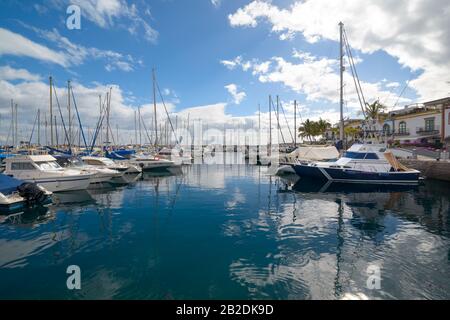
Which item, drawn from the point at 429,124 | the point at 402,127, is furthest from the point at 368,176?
the point at 402,127

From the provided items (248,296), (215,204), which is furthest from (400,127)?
(248,296)

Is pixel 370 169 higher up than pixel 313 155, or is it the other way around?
pixel 313 155

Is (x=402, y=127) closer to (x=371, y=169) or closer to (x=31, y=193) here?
(x=371, y=169)

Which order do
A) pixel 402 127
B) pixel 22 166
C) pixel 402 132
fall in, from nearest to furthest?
pixel 22 166 < pixel 402 132 < pixel 402 127

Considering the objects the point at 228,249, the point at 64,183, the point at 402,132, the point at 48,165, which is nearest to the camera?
the point at 228,249

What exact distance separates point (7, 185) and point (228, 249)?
57.7 feet

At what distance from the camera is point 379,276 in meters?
8.05

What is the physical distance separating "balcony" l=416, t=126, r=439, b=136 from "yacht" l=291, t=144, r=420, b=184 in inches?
1251

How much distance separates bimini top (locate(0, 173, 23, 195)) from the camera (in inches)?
660

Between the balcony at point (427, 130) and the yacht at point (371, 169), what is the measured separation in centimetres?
3178

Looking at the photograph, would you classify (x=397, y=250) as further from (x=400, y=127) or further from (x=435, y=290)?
(x=400, y=127)

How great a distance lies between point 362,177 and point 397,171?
3.92 metres

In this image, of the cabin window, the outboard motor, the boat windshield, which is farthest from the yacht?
the cabin window

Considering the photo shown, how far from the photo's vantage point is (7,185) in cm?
1705
